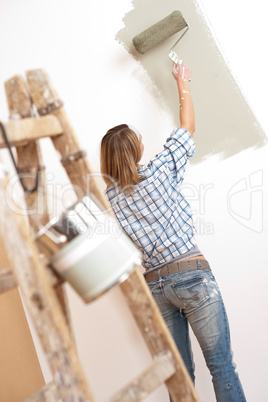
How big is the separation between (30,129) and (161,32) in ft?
3.12

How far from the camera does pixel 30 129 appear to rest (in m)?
0.99

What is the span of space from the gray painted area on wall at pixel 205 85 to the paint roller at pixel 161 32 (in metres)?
0.05

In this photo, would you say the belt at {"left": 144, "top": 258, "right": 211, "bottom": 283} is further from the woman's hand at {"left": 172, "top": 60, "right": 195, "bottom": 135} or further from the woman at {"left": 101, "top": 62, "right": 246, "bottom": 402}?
the woman's hand at {"left": 172, "top": 60, "right": 195, "bottom": 135}

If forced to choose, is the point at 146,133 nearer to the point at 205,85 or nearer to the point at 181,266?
the point at 205,85

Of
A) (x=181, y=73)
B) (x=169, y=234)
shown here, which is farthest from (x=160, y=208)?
(x=181, y=73)

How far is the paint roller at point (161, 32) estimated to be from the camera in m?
1.72

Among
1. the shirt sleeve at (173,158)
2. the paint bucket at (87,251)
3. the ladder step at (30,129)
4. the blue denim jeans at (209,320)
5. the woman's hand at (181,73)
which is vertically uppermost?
the woman's hand at (181,73)

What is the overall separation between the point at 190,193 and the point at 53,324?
3.53ft

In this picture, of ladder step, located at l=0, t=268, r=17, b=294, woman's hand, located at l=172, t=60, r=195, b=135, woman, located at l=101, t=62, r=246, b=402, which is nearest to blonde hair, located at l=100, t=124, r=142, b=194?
woman, located at l=101, t=62, r=246, b=402

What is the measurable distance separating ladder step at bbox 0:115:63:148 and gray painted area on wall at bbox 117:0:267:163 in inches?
35.0

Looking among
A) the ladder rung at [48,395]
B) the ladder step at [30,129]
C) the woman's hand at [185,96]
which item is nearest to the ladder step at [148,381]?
the ladder rung at [48,395]

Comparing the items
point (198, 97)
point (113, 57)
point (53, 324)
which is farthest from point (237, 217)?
point (53, 324)

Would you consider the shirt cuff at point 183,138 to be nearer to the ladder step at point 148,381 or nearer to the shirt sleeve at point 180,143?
the shirt sleeve at point 180,143

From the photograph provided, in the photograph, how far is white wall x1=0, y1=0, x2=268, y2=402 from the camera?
5.90 feet
